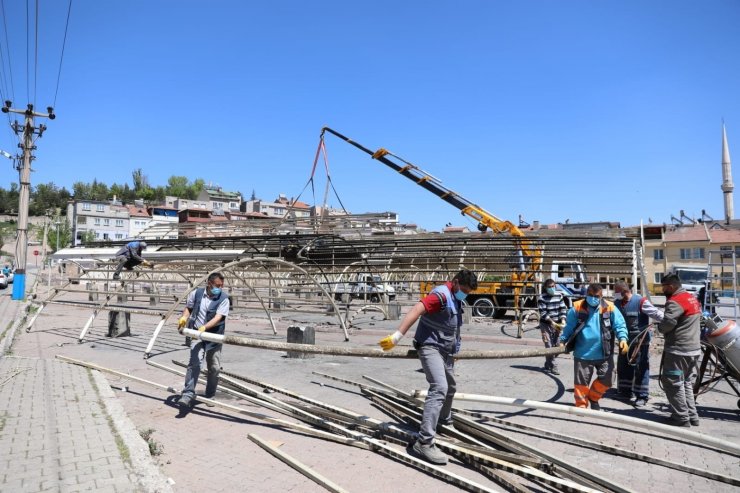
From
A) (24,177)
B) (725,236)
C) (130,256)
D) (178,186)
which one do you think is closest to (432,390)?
(130,256)

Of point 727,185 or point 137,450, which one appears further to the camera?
point 727,185

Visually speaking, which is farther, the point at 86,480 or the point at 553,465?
the point at 553,465

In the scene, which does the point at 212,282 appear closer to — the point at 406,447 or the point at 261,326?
the point at 406,447

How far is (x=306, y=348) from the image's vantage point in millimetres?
5039

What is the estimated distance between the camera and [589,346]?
5.96 meters

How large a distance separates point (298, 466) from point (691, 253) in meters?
46.2

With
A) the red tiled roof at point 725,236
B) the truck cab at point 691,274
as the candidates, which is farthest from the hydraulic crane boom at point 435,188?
the red tiled roof at point 725,236

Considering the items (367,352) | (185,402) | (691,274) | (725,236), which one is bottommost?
(185,402)

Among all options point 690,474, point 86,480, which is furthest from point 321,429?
point 690,474

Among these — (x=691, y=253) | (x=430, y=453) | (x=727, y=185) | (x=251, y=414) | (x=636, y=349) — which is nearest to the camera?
(x=430, y=453)

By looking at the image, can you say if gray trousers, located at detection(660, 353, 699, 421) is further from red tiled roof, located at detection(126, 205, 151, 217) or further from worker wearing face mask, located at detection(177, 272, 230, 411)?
red tiled roof, located at detection(126, 205, 151, 217)

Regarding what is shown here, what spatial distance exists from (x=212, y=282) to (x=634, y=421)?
5.34 meters

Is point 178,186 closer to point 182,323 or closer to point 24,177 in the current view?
point 24,177

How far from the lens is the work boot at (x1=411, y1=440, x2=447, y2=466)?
4441 millimetres
